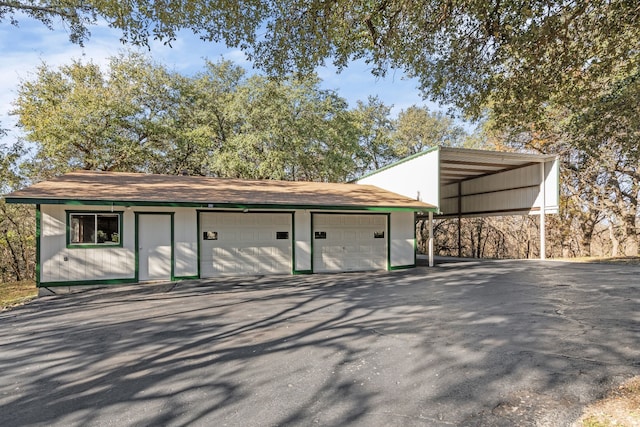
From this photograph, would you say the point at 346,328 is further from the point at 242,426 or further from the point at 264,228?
the point at 264,228

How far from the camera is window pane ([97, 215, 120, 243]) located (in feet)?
29.6

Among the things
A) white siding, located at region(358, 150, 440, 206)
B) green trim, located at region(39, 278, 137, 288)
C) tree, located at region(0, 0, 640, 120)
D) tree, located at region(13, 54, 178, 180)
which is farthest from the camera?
tree, located at region(13, 54, 178, 180)

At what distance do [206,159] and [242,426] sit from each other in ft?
58.7

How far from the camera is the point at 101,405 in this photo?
2.84 meters

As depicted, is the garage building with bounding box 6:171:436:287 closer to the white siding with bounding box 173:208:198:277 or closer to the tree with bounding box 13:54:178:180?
the white siding with bounding box 173:208:198:277

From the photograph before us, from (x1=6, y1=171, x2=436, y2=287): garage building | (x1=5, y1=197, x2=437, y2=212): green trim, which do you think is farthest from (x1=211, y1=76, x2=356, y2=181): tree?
(x1=5, y1=197, x2=437, y2=212): green trim

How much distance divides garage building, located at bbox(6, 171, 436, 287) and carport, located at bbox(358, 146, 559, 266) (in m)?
0.99

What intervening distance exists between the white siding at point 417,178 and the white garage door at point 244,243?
16.8 feet

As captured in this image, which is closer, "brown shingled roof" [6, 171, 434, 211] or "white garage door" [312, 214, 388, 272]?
"brown shingled roof" [6, 171, 434, 211]

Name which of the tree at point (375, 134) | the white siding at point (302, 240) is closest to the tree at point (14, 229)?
the white siding at point (302, 240)

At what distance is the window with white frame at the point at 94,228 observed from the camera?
8.75 meters

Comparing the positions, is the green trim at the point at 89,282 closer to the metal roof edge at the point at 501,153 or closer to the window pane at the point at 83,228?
the window pane at the point at 83,228

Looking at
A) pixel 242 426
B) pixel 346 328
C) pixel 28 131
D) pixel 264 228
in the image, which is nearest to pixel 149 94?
pixel 28 131

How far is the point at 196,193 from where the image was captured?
10.4 m
